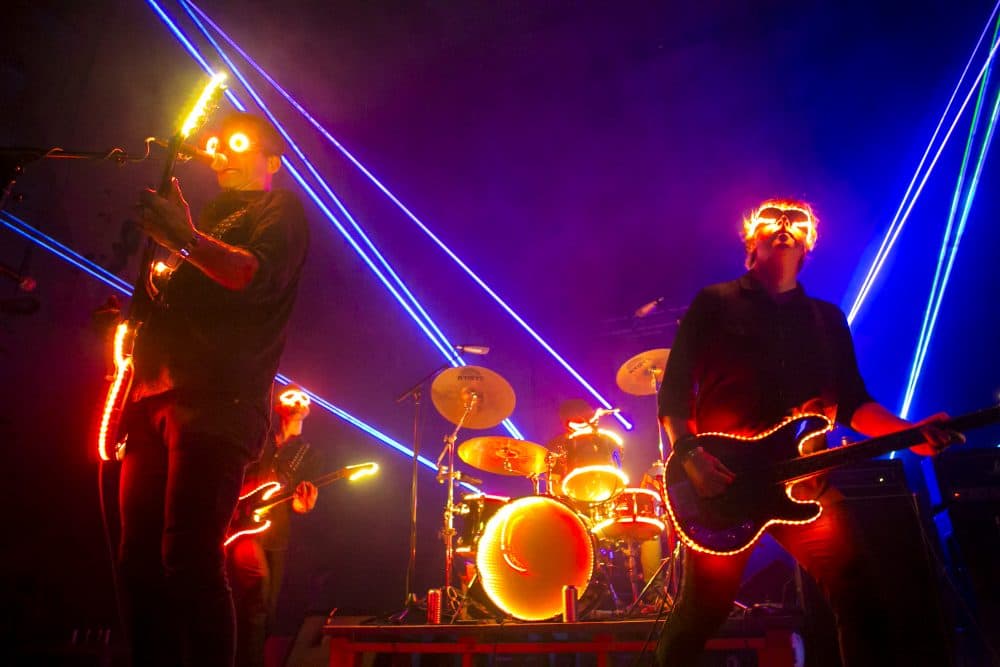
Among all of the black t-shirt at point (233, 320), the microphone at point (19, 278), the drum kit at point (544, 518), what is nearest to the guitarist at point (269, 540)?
the drum kit at point (544, 518)

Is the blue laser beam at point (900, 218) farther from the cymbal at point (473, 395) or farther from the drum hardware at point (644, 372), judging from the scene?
the cymbal at point (473, 395)

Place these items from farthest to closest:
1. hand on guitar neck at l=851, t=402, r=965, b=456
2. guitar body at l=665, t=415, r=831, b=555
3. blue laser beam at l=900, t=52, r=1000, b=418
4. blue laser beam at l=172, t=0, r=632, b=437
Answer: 1. blue laser beam at l=172, t=0, r=632, b=437
2. blue laser beam at l=900, t=52, r=1000, b=418
3. guitar body at l=665, t=415, r=831, b=555
4. hand on guitar neck at l=851, t=402, r=965, b=456

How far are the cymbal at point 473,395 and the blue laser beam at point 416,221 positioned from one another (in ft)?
8.55

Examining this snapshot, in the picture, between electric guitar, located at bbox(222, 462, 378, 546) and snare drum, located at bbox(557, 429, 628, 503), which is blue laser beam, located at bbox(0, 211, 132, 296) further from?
snare drum, located at bbox(557, 429, 628, 503)

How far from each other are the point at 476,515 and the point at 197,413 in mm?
3945

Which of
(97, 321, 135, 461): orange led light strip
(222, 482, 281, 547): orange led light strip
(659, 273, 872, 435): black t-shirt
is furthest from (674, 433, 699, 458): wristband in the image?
→ (222, 482, 281, 547): orange led light strip

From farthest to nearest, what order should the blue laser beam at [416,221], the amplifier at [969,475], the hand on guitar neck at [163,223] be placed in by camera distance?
the blue laser beam at [416,221], the amplifier at [969,475], the hand on guitar neck at [163,223]

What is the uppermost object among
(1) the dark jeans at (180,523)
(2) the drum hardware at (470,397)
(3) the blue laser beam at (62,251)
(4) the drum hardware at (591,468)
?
(3) the blue laser beam at (62,251)

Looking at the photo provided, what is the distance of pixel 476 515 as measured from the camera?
17.7ft

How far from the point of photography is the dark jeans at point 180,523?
164 cm

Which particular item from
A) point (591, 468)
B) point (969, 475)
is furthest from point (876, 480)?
point (591, 468)

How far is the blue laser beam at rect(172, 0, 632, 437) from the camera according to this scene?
5473 mm

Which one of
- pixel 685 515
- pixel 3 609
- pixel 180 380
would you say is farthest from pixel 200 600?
pixel 3 609

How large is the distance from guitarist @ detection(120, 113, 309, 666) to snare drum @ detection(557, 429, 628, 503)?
398cm
